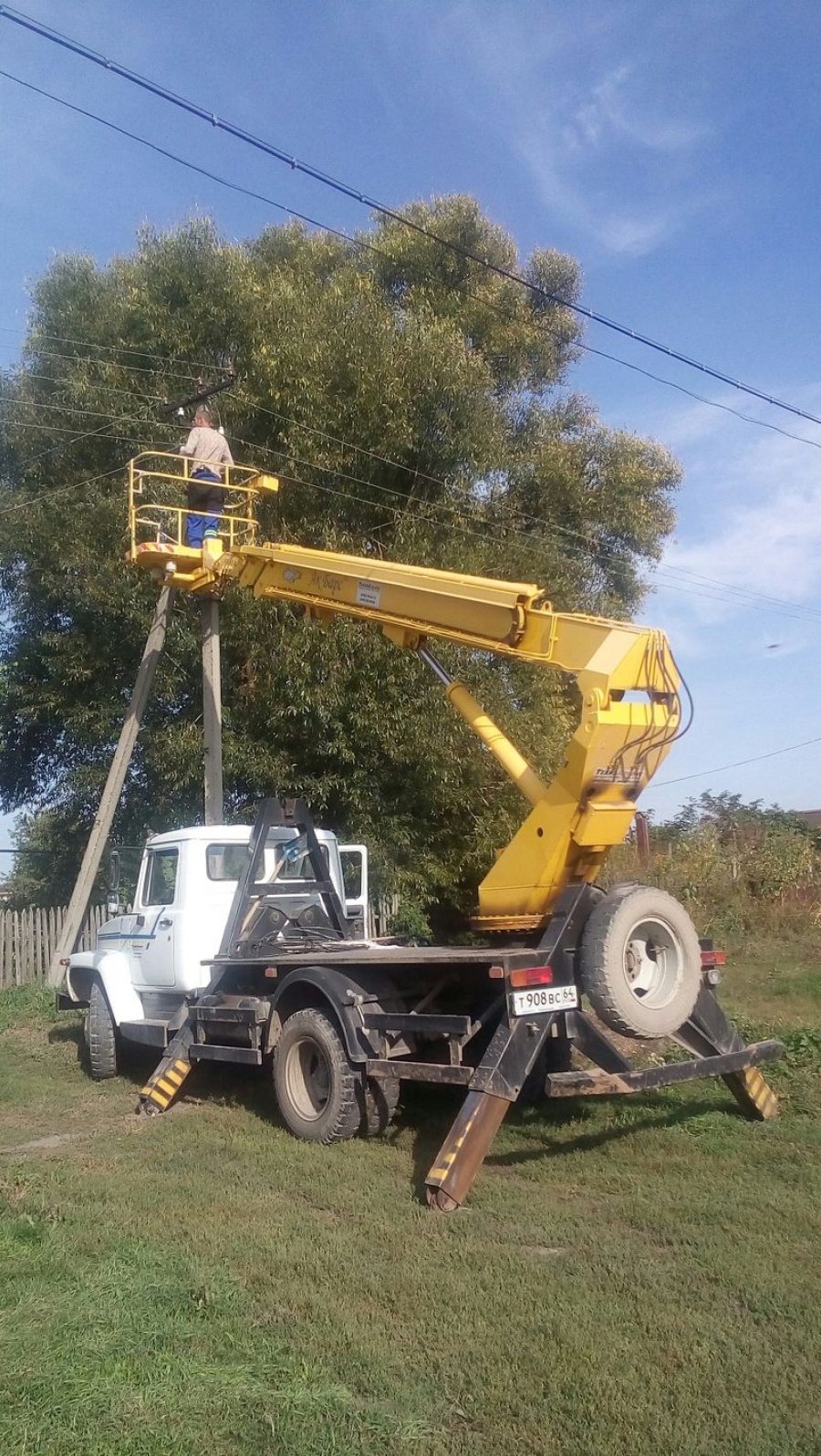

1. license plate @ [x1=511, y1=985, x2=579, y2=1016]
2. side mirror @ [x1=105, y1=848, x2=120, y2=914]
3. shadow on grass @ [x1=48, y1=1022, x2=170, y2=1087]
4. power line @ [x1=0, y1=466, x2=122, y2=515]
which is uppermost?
power line @ [x1=0, y1=466, x2=122, y2=515]

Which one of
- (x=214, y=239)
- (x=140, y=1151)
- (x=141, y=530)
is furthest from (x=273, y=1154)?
(x=214, y=239)

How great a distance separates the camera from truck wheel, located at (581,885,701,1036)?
21.1 feet

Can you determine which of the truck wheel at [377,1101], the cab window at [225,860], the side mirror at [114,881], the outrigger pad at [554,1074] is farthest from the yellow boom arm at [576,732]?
the side mirror at [114,881]

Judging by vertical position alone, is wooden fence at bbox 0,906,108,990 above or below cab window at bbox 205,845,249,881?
below

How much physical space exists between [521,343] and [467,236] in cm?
296

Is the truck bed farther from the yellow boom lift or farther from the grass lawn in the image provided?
the grass lawn

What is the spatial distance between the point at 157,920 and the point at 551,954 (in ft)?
14.9

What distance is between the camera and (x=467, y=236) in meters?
24.6

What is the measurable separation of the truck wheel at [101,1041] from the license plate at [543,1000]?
18.0ft

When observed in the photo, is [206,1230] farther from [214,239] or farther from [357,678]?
[214,239]

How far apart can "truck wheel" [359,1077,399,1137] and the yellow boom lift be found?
0.06 m

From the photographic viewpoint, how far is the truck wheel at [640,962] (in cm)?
645

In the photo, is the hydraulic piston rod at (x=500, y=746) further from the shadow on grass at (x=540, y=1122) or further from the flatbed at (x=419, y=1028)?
the shadow on grass at (x=540, y=1122)

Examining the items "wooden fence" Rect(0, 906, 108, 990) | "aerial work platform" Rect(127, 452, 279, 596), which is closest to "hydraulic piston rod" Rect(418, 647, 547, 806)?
"aerial work platform" Rect(127, 452, 279, 596)
